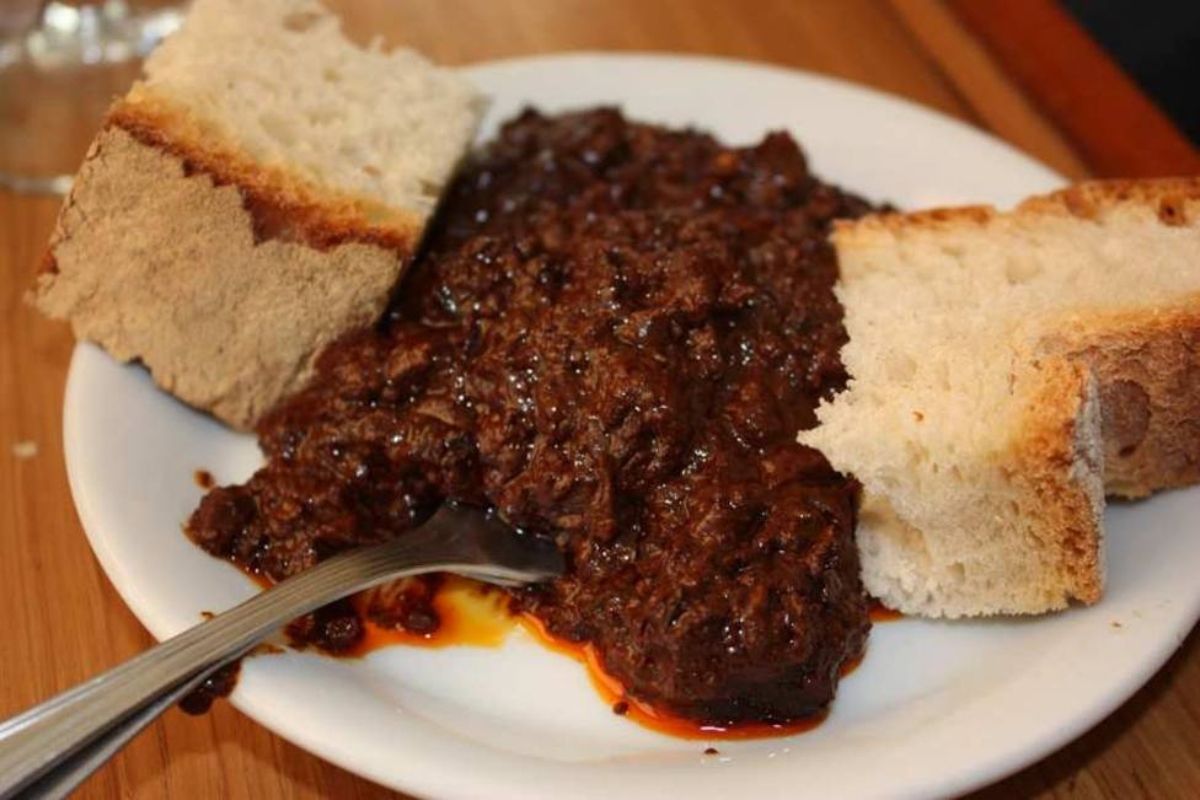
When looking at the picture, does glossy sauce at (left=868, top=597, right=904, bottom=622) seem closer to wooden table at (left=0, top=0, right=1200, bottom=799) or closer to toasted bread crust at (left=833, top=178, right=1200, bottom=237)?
→ wooden table at (left=0, top=0, right=1200, bottom=799)

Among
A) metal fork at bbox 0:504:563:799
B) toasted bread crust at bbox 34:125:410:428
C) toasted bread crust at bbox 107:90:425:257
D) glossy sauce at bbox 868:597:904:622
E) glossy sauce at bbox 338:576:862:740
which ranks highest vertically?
toasted bread crust at bbox 107:90:425:257

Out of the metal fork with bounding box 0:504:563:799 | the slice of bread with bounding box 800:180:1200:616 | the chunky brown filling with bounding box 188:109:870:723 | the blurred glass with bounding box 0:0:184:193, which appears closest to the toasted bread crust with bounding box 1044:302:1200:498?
the slice of bread with bounding box 800:180:1200:616

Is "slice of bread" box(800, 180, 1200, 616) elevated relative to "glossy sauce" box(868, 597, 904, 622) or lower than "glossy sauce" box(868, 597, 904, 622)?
elevated

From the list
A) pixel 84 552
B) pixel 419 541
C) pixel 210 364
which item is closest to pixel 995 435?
pixel 419 541

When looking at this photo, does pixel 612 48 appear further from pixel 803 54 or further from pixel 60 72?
pixel 60 72

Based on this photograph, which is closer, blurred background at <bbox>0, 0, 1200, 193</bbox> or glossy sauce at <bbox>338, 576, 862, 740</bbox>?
glossy sauce at <bbox>338, 576, 862, 740</bbox>

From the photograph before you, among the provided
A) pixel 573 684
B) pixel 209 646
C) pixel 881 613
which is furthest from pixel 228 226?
pixel 881 613
